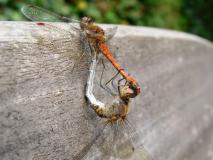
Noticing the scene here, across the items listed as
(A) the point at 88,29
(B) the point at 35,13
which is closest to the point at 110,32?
(A) the point at 88,29

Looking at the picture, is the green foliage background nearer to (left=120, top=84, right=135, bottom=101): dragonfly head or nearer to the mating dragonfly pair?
the mating dragonfly pair

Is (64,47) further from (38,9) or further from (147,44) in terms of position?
(147,44)

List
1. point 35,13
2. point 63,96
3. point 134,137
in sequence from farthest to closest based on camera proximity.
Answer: point 134,137 → point 35,13 → point 63,96

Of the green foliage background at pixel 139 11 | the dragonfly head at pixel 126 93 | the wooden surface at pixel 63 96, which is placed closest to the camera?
the wooden surface at pixel 63 96

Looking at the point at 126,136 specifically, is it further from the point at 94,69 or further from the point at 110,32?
the point at 110,32

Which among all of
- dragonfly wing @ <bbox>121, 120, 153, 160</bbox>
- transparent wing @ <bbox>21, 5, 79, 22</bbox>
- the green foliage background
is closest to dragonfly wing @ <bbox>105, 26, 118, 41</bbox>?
transparent wing @ <bbox>21, 5, 79, 22</bbox>

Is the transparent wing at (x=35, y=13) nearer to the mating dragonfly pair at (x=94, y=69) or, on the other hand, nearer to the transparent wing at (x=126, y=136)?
the mating dragonfly pair at (x=94, y=69)

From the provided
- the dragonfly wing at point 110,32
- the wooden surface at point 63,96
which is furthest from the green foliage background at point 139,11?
the dragonfly wing at point 110,32
